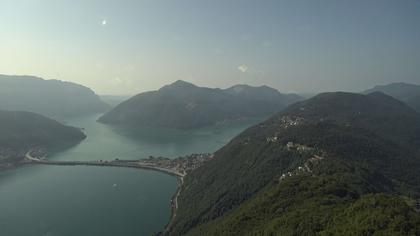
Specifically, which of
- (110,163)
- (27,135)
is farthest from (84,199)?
(27,135)

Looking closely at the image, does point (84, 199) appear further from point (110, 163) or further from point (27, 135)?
point (27, 135)

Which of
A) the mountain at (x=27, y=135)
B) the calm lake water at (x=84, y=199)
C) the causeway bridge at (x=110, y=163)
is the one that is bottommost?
the calm lake water at (x=84, y=199)

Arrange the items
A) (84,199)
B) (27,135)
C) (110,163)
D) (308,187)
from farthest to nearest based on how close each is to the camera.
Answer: (27,135), (110,163), (84,199), (308,187)

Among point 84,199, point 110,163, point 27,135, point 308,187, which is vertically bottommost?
point 84,199

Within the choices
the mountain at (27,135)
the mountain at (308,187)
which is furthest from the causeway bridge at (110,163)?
the mountain at (308,187)

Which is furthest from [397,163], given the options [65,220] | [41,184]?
[41,184]

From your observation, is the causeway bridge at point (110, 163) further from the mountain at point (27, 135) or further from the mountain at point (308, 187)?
the mountain at point (308, 187)

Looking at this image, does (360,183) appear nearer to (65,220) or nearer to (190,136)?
(65,220)
